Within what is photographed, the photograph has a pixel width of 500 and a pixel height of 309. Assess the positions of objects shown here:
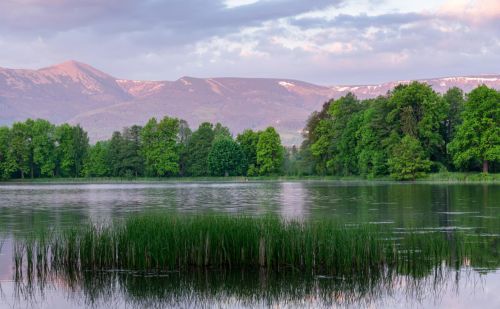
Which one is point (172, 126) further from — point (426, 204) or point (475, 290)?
point (475, 290)

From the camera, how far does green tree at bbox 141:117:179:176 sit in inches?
5148

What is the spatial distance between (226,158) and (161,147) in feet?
43.5

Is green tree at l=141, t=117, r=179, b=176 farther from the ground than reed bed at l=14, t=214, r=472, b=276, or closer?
farther from the ground

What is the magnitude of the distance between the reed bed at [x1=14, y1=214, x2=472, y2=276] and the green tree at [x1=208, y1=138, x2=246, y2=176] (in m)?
107

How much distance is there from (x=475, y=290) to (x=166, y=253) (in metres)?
8.32

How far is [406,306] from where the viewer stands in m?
15.9

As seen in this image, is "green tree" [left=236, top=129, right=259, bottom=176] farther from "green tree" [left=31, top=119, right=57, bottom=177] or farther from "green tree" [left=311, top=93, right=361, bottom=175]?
"green tree" [left=31, top=119, right=57, bottom=177]

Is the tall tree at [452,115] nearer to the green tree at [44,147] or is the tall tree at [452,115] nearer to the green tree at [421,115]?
the green tree at [421,115]

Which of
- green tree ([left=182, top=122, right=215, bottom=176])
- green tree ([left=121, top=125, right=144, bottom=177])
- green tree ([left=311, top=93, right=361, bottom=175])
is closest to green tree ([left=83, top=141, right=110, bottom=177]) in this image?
green tree ([left=121, top=125, right=144, bottom=177])

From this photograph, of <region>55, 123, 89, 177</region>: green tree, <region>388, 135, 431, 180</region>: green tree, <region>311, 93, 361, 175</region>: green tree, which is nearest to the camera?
<region>388, 135, 431, 180</region>: green tree

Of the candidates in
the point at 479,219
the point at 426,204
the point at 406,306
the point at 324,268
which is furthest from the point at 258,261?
the point at 426,204

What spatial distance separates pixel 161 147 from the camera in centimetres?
13138

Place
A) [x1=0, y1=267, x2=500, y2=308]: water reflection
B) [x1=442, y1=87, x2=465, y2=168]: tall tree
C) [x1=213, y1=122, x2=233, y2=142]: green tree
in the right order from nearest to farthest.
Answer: [x1=0, y1=267, x2=500, y2=308]: water reflection, [x1=442, y1=87, x2=465, y2=168]: tall tree, [x1=213, y1=122, x2=233, y2=142]: green tree

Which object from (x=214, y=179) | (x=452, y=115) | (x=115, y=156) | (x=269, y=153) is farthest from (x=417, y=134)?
(x=115, y=156)
